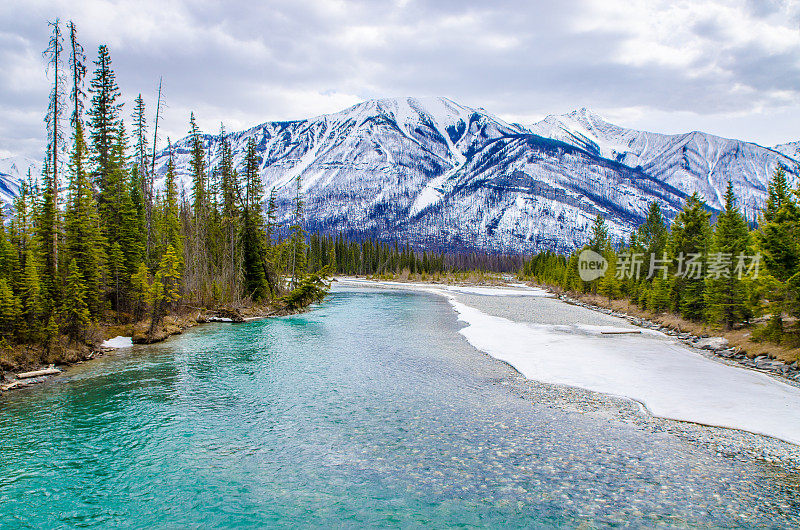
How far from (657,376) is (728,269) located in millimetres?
13714

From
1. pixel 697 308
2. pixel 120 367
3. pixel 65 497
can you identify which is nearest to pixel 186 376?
pixel 120 367

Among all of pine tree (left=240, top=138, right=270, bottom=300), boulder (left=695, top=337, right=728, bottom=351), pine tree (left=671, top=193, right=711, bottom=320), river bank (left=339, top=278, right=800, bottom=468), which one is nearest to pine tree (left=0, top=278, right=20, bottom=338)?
river bank (left=339, top=278, right=800, bottom=468)

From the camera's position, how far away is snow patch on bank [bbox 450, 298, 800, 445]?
39.0 feet

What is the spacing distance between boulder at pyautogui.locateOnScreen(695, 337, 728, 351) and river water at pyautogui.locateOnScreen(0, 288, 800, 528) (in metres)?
13.9

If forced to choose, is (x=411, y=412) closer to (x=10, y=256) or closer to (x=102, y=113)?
(x=10, y=256)

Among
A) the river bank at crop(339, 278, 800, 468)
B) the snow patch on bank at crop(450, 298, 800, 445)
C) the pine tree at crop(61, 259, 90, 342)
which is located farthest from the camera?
the pine tree at crop(61, 259, 90, 342)

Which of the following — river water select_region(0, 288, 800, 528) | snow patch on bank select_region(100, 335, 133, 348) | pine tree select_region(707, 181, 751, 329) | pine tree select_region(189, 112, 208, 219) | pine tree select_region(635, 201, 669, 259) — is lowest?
river water select_region(0, 288, 800, 528)

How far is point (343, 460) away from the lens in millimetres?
9234

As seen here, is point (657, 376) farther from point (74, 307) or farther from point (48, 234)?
point (48, 234)

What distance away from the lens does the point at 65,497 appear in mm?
7688

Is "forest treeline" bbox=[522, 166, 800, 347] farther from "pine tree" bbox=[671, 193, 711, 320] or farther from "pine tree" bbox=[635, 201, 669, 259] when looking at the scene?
"pine tree" bbox=[635, 201, 669, 259]

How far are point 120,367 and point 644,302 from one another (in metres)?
40.3

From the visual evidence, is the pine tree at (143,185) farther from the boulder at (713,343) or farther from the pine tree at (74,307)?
the boulder at (713,343)

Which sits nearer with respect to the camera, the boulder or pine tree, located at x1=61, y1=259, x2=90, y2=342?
pine tree, located at x1=61, y1=259, x2=90, y2=342
